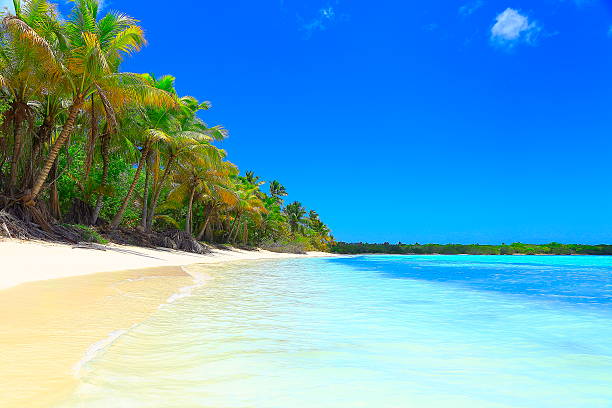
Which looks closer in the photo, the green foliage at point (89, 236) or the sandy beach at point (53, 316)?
the sandy beach at point (53, 316)

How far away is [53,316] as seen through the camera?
14.5 ft

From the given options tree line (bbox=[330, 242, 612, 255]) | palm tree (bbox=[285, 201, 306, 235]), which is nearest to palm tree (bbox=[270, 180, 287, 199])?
palm tree (bbox=[285, 201, 306, 235])

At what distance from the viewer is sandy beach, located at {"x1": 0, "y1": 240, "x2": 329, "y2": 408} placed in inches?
95.1

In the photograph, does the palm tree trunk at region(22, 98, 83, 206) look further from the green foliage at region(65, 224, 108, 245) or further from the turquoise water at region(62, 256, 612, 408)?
the turquoise water at region(62, 256, 612, 408)

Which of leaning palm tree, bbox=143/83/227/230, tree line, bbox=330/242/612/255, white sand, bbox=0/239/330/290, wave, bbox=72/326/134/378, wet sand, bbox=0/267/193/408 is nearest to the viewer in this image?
wet sand, bbox=0/267/193/408

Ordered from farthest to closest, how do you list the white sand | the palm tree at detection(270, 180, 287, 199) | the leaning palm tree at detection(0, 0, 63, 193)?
1. the palm tree at detection(270, 180, 287, 199)
2. the leaning palm tree at detection(0, 0, 63, 193)
3. the white sand

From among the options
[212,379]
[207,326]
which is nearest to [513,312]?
[207,326]

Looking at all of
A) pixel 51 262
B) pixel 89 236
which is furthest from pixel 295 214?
pixel 51 262

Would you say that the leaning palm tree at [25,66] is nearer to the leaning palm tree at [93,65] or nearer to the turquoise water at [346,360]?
the leaning palm tree at [93,65]

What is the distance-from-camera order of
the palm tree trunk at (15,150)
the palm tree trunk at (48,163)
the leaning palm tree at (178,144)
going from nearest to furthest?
1. the palm tree trunk at (48,163)
2. the palm tree trunk at (15,150)
3. the leaning palm tree at (178,144)

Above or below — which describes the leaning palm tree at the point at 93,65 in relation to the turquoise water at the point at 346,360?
above

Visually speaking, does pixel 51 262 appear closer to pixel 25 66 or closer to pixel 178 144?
pixel 25 66

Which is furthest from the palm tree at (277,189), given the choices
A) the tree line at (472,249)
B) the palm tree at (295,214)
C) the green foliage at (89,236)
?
the green foliage at (89,236)

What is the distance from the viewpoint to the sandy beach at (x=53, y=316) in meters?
2.42
